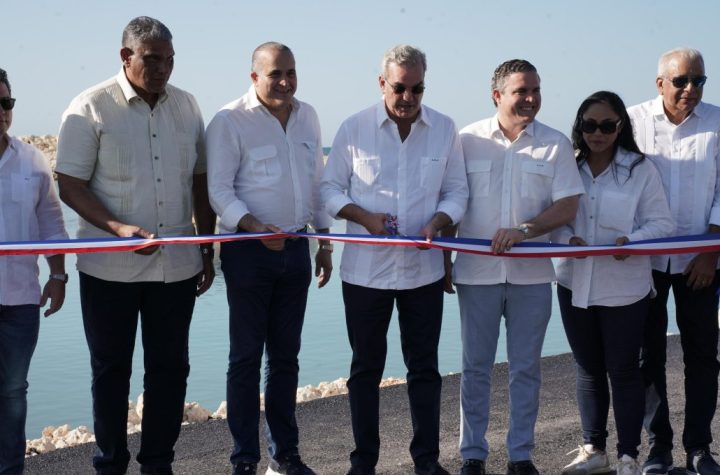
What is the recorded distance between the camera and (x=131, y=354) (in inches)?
209

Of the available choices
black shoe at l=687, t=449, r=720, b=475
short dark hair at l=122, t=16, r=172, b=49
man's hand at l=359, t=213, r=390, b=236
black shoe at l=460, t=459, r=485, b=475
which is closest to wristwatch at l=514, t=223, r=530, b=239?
man's hand at l=359, t=213, r=390, b=236

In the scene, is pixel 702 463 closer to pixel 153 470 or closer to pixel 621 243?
pixel 621 243

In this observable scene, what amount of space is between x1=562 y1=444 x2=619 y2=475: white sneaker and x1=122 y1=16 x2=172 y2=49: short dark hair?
3.21 meters

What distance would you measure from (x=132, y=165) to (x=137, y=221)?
0.30 metres

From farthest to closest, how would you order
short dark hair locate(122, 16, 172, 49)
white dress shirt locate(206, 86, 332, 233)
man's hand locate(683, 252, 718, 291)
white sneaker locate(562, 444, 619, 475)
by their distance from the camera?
1. white sneaker locate(562, 444, 619, 475)
2. man's hand locate(683, 252, 718, 291)
3. white dress shirt locate(206, 86, 332, 233)
4. short dark hair locate(122, 16, 172, 49)

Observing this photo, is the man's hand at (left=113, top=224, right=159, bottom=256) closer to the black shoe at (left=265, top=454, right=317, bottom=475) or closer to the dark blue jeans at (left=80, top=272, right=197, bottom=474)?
the dark blue jeans at (left=80, top=272, right=197, bottom=474)

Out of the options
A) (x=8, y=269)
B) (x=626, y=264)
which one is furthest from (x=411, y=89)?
(x=8, y=269)

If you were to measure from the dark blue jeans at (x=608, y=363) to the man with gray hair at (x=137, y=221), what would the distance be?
6.99ft

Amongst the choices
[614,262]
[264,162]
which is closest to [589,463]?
[614,262]

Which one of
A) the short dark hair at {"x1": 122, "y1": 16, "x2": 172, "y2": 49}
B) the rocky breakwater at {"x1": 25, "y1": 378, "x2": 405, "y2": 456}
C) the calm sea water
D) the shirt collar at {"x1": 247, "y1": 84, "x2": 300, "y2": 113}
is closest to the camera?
the short dark hair at {"x1": 122, "y1": 16, "x2": 172, "y2": 49}

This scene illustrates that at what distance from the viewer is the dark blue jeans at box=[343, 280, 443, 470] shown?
5328mm

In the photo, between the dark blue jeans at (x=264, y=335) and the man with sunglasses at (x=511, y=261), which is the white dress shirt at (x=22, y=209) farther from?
the man with sunglasses at (x=511, y=261)

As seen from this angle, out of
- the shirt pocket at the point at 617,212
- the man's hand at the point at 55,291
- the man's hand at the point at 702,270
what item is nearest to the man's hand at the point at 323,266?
the man's hand at the point at 55,291

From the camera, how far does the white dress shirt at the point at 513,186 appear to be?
5.33m
